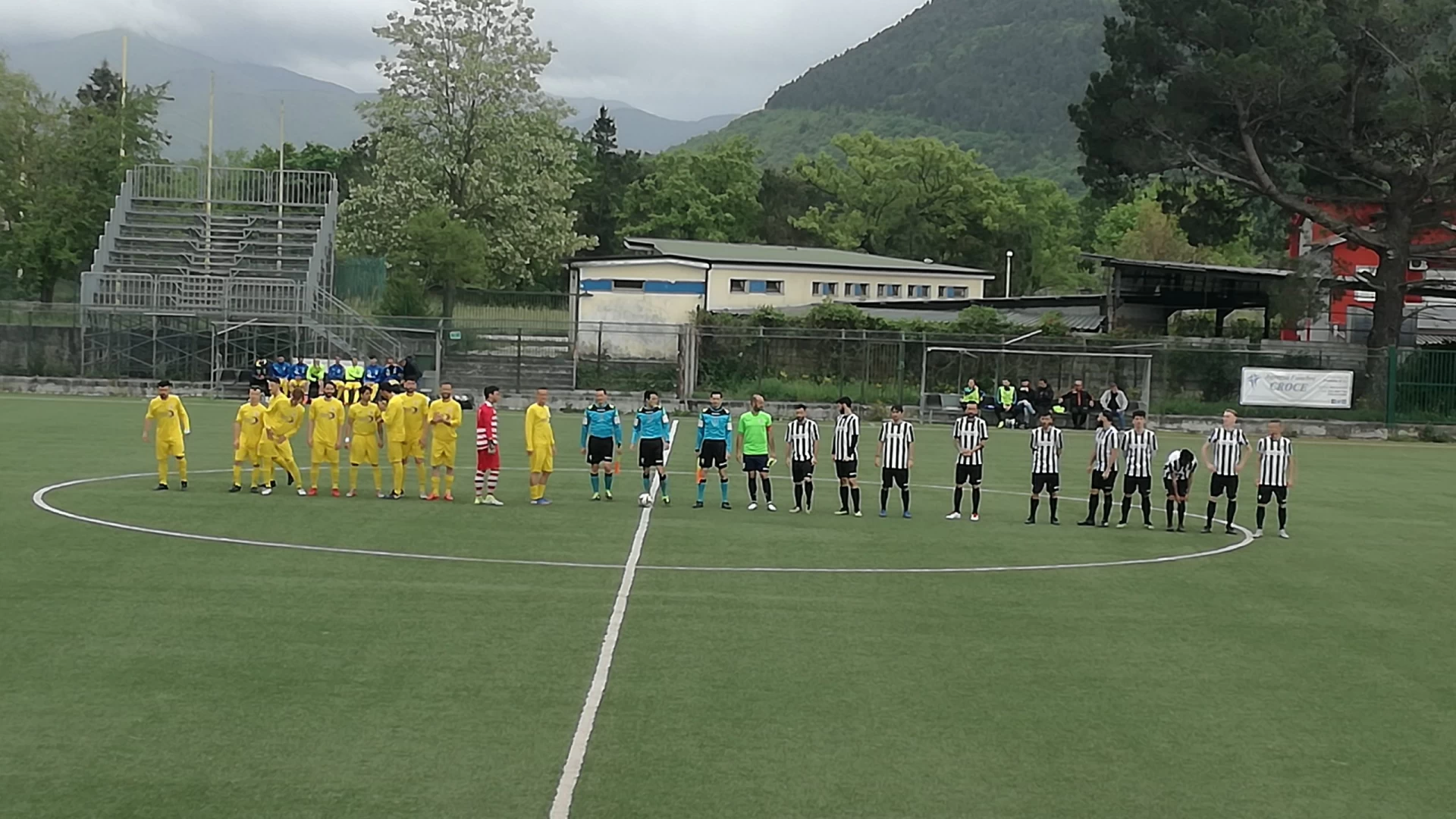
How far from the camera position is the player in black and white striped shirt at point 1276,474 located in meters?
20.1

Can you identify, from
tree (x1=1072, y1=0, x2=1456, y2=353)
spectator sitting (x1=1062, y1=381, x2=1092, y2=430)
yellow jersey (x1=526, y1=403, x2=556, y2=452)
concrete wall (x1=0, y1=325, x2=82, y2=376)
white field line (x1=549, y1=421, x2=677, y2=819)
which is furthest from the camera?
concrete wall (x1=0, y1=325, x2=82, y2=376)

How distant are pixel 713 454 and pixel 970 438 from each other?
12.0 feet

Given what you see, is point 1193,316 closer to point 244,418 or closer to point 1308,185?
point 1308,185

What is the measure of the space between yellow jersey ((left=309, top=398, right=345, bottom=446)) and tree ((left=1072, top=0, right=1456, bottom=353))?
1177 inches

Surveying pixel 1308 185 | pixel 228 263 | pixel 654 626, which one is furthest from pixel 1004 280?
pixel 654 626

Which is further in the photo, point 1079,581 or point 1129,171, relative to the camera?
point 1129,171

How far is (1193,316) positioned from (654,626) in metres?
58.2

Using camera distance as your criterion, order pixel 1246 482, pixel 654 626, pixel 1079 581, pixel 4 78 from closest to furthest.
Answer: pixel 654 626
pixel 1079 581
pixel 1246 482
pixel 4 78

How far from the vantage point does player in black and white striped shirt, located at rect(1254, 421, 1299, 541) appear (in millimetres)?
20125

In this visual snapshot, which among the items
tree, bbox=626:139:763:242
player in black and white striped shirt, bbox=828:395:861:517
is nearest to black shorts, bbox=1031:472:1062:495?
player in black and white striped shirt, bbox=828:395:861:517

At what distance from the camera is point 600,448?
70.2 ft

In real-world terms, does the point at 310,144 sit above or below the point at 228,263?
above

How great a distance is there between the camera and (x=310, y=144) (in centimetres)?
9650

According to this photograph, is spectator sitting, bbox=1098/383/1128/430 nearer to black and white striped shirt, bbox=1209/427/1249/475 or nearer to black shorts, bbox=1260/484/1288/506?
black and white striped shirt, bbox=1209/427/1249/475
